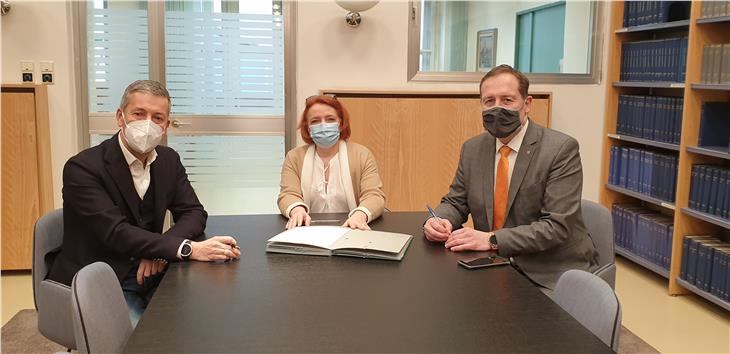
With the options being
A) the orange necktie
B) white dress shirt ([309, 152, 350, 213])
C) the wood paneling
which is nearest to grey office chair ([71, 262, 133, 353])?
white dress shirt ([309, 152, 350, 213])

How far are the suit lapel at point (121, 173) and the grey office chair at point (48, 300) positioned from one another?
31cm

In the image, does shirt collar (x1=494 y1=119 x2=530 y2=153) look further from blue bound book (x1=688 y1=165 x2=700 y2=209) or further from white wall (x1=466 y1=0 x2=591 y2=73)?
white wall (x1=466 y1=0 x2=591 y2=73)

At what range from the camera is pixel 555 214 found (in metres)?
2.33

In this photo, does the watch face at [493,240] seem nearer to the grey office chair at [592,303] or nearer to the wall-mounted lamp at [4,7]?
the grey office chair at [592,303]

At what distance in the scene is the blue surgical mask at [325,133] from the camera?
2.90 m

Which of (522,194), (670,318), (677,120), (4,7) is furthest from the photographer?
(4,7)

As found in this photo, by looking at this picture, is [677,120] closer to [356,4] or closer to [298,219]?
[356,4]

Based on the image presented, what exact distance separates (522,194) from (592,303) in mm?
834

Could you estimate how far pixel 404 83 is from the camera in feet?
15.2

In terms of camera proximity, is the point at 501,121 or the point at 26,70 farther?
the point at 26,70

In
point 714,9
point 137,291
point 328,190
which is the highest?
point 714,9

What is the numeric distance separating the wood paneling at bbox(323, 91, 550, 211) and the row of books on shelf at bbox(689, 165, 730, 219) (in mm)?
1049

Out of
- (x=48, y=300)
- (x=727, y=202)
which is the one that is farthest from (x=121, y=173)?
(x=727, y=202)

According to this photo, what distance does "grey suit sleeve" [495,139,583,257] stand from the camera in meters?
2.27
